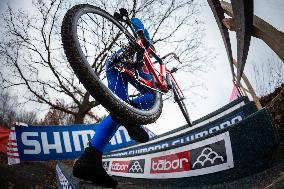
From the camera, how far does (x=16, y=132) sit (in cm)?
816

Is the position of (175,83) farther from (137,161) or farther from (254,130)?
(254,130)

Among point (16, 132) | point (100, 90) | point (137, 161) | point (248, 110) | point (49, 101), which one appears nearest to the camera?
point (100, 90)

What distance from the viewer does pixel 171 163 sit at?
113 inches

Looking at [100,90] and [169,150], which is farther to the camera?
[169,150]

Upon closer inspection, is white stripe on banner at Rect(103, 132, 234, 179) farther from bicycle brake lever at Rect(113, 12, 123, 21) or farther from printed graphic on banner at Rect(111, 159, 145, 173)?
bicycle brake lever at Rect(113, 12, 123, 21)

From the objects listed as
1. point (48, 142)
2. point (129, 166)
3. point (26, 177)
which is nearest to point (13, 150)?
point (26, 177)

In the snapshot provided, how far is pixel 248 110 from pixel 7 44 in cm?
1592

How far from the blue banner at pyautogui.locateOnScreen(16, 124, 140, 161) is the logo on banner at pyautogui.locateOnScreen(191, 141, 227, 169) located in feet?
22.7

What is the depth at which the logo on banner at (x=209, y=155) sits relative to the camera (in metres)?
2.21

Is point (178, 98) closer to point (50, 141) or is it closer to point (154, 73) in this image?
point (154, 73)

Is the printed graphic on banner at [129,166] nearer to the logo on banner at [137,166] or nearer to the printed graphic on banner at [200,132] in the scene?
the logo on banner at [137,166]

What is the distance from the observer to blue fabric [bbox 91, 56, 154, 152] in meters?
2.50

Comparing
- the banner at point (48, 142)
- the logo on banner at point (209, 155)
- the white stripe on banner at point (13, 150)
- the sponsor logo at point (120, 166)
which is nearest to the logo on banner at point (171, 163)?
the logo on banner at point (209, 155)

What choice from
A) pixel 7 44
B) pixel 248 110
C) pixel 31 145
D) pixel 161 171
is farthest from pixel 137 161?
pixel 7 44
